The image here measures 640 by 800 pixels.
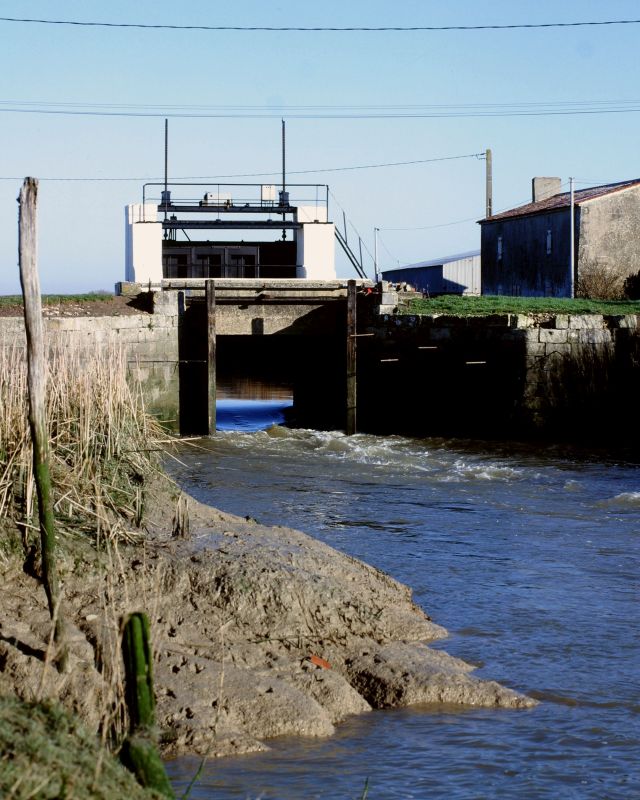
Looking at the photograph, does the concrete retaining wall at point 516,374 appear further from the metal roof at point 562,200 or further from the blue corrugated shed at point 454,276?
the blue corrugated shed at point 454,276

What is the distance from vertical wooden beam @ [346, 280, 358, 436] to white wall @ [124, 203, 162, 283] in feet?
45.9

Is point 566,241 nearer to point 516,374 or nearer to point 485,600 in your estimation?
point 516,374

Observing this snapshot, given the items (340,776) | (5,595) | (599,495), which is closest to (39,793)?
(340,776)

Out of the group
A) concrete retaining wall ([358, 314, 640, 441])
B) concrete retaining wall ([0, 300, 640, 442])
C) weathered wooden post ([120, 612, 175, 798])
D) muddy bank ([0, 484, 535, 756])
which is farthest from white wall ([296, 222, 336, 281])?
weathered wooden post ([120, 612, 175, 798])

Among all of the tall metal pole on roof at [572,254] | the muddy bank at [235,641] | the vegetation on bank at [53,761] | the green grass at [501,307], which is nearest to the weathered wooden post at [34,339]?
the muddy bank at [235,641]

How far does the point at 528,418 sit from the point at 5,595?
16.0 meters

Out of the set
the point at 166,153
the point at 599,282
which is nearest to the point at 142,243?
the point at 166,153

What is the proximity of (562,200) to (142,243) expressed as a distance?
16.0 metres

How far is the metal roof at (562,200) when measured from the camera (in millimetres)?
38156

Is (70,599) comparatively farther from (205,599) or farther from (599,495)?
(599,495)

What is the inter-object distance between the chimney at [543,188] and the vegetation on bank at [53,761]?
43.8 metres

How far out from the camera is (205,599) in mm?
6574

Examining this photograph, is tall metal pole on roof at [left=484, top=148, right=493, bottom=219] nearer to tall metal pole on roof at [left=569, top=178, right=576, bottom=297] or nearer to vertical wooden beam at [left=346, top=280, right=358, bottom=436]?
tall metal pole on roof at [left=569, top=178, right=576, bottom=297]

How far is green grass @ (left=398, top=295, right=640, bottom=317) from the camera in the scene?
23.9 m
